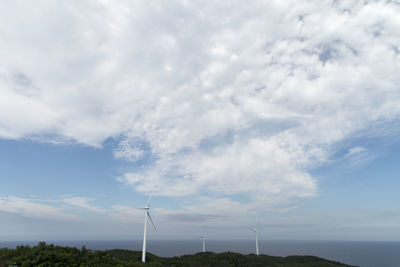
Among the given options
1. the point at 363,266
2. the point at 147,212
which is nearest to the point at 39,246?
the point at 147,212

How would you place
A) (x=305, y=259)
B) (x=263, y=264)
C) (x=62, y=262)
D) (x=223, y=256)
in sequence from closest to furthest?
(x=62, y=262) < (x=263, y=264) < (x=223, y=256) < (x=305, y=259)

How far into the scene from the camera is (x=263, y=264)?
83.0 metres

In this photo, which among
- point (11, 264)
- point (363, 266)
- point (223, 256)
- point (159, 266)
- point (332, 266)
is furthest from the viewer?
point (363, 266)

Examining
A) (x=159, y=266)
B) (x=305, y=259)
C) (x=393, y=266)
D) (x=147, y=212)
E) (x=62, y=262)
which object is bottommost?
(x=393, y=266)

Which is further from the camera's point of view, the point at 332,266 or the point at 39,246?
the point at 332,266

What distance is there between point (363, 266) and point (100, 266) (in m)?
205

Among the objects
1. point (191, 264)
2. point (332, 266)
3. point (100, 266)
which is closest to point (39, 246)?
point (100, 266)

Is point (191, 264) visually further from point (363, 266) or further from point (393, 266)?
point (393, 266)

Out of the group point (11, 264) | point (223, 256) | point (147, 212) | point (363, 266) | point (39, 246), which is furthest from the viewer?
point (363, 266)

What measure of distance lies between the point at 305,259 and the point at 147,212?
9194 centimetres

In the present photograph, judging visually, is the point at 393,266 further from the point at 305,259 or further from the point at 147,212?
the point at 147,212

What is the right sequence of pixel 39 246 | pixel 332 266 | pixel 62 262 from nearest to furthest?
1. pixel 62 262
2. pixel 39 246
3. pixel 332 266

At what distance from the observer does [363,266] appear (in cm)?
17500

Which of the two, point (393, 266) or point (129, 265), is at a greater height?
point (129, 265)
